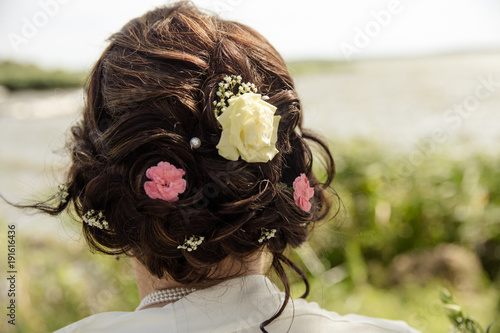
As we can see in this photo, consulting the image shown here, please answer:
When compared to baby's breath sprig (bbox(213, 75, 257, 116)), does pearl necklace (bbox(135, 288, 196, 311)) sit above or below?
below

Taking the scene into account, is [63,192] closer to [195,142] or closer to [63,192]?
[63,192]

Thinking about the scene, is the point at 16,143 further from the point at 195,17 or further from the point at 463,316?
the point at 463,316

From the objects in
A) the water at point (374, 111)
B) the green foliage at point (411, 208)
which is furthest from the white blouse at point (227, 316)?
the water at point (374, 111)

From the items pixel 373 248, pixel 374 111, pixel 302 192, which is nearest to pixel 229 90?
pixel 302 192

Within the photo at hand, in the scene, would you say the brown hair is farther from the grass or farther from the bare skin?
the grass

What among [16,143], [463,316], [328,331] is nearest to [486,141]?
[463,316]

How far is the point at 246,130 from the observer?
990mm

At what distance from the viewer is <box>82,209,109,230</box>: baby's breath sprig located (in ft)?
3.52

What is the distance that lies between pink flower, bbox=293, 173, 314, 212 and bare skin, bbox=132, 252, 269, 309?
7.2 inches

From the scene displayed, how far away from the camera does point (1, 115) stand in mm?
4168

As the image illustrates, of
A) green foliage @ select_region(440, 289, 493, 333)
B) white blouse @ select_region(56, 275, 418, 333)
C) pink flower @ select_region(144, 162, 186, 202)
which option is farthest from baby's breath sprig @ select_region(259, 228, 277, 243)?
green foliage @ select_region(440, 289, 493, 333)

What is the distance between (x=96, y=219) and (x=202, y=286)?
31cm

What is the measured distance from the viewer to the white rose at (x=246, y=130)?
0.98 metres

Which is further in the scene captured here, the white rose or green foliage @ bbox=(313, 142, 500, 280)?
green foliage @ bbox=(313, 142, 500, 280)
